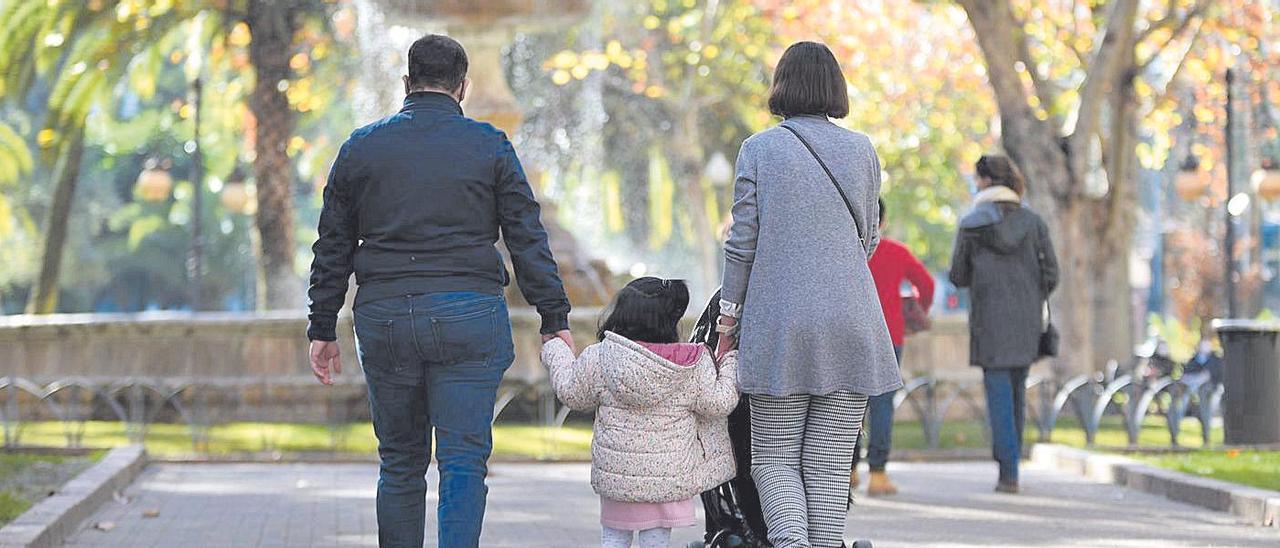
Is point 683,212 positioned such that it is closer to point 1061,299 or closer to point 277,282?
point 277,282

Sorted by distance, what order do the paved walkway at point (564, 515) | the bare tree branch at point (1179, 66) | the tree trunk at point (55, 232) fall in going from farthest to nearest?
1. the tree trunk at point (55, 232)
2. the bare tree branch at point (1179, 66)
3. the paved walkway at point (564, 515)

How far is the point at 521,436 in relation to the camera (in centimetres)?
1675

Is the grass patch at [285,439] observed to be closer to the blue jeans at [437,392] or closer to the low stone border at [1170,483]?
the low stone border at [1170,483]

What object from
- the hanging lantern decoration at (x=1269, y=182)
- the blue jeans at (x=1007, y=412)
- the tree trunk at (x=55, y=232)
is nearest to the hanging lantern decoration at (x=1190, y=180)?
the hanging lantern decoration at (x=1269, y=182)

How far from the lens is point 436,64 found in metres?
6.61

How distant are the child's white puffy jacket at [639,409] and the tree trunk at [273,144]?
1985 centimetres

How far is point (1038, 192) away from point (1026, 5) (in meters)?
6.94

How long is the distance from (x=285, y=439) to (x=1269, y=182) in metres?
19.8

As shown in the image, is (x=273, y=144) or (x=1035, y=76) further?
(x=273, y=144)

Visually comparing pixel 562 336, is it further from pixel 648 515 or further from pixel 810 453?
pixel 810 453

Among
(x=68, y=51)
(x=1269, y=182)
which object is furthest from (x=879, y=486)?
(x=1269, y=182)

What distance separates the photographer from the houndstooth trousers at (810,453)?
6859mm

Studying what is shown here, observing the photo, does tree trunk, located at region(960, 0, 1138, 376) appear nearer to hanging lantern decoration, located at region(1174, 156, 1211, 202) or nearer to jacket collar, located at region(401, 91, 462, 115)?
hanging lantern decoration, located at region(1174, 156, 1211, 202)

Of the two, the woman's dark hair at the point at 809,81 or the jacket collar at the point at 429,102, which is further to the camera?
the woman's dark hair at the point at 809,81
